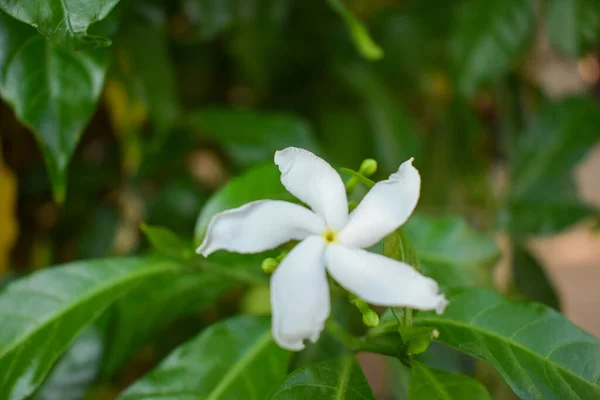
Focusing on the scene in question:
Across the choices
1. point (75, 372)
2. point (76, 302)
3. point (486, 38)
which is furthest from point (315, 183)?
point (486, 38)

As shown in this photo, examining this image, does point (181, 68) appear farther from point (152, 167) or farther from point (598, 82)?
point (598, 82)

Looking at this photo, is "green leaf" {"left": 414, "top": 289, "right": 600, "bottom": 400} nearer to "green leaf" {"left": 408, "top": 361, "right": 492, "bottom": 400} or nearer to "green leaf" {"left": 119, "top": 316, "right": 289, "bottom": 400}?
"green leaf" {"left": 408, "top": 361, "right": 492, "bottom": 400}

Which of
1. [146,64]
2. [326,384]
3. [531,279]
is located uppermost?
[146,64]

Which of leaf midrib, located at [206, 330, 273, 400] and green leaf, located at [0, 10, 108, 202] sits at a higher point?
green leaf, located at [0, 10, 108, 202]

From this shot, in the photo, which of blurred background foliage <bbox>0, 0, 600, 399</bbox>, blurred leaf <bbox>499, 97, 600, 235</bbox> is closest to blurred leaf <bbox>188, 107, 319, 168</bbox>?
blurred background foliage <bbox>0, 0, 600, 399</bbox>

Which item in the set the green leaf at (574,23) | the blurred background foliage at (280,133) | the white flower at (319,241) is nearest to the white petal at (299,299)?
the white flower at (319,241)

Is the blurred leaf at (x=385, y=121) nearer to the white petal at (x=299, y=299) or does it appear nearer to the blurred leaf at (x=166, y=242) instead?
the blurred leaf at (x=166, y=242)

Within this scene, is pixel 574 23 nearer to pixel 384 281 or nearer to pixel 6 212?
pixel 384 281
